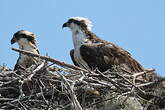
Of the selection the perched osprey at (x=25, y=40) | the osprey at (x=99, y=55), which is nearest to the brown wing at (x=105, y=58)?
the osprey at (x=99, y=55)

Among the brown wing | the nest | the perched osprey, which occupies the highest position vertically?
the perched osprey

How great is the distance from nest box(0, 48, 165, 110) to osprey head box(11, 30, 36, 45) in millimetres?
2563

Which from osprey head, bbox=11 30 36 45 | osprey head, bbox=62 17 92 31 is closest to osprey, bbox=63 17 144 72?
osprey head, bbox=62 17 92 31

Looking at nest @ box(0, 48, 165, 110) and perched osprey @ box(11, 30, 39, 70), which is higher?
perched osprey @ box(11, 30, 39, 70)

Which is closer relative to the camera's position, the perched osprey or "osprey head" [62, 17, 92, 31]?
"osprey head" [62, 17, 92, 31]

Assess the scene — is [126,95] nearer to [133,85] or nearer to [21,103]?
[133,85]

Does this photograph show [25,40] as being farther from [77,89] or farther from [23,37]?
[77,89]

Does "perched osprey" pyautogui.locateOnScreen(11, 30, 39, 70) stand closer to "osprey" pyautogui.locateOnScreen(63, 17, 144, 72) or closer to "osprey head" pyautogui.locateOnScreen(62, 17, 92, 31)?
"osprey head" pyautogui.locateOnScreen(62, 17, 92, 31)

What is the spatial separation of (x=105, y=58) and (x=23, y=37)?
2.34 meters

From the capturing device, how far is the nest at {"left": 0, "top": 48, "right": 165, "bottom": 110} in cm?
1079

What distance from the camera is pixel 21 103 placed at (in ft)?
35.1

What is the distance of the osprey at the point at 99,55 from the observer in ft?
42.7

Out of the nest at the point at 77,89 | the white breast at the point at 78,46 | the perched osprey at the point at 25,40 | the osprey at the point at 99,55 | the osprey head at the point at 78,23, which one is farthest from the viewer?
the perched osprey at the point at 25,40

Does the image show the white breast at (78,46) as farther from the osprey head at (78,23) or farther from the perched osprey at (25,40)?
the perched osprey at (25,40)
